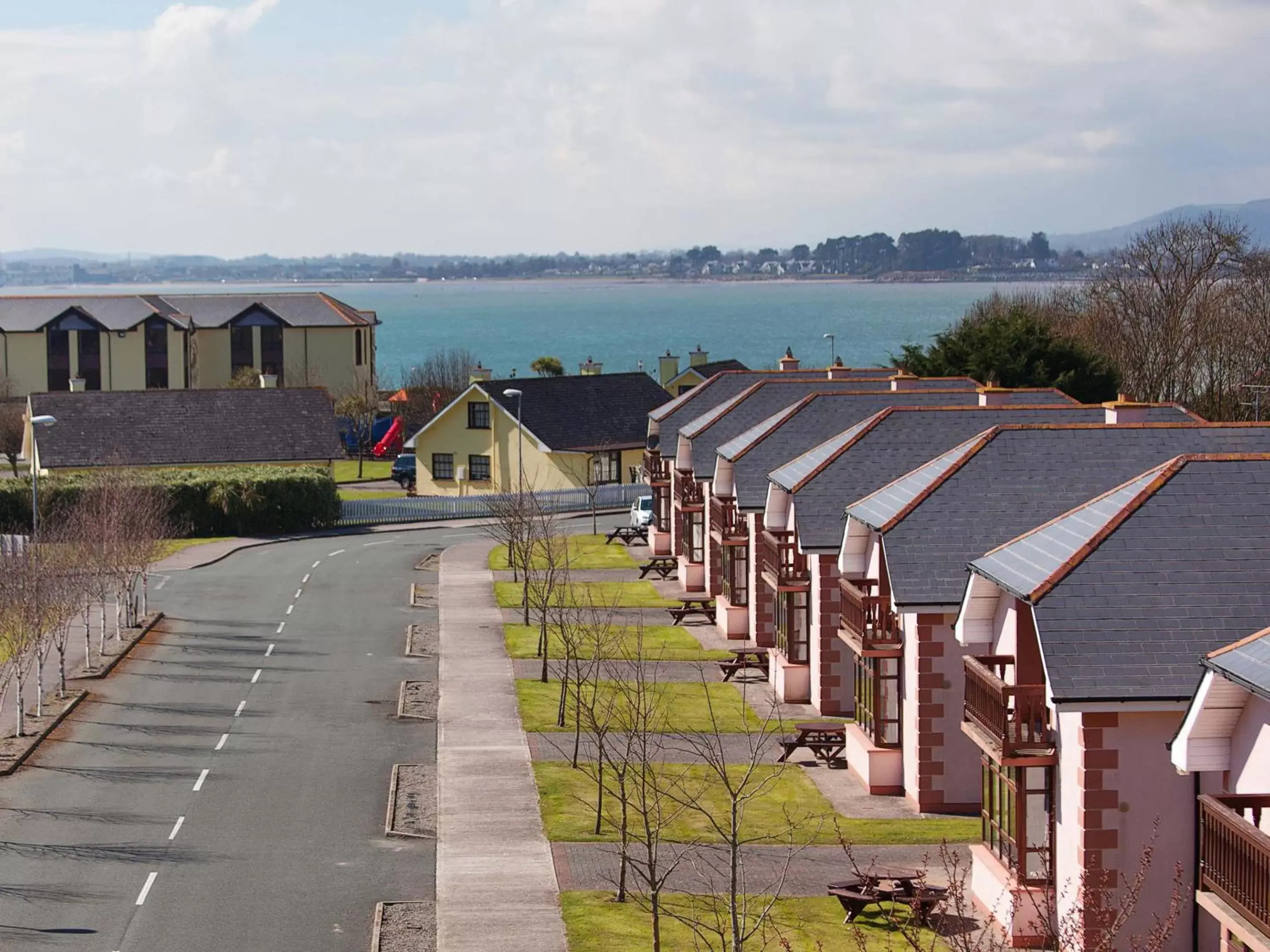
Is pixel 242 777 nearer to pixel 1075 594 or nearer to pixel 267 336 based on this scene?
pixel 1075 594

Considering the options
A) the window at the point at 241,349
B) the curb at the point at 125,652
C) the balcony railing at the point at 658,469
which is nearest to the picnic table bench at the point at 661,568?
the balcony railing at the point at 658,469

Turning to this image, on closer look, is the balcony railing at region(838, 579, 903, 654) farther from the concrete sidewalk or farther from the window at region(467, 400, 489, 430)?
the window at region(467, 400, 489, 430)

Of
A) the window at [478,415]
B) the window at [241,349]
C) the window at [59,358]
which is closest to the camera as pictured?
the window at [478,415]

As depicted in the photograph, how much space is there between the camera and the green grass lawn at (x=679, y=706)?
37406mm

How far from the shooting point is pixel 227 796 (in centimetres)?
3275

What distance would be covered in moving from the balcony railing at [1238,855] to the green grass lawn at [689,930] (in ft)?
16.9

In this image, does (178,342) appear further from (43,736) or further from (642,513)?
(43,736)

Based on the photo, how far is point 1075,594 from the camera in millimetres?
23219

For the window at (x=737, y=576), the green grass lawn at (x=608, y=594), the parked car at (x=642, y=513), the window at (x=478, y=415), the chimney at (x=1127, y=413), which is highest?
the chimney at (x=1127, y=413)

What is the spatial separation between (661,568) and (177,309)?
79.5m

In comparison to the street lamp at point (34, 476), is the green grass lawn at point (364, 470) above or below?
below

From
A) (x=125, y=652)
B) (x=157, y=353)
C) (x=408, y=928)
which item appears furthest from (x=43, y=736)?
(x=157, y=353)

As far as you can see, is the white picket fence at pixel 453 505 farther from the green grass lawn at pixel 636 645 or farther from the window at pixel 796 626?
the window at pixel 796 626

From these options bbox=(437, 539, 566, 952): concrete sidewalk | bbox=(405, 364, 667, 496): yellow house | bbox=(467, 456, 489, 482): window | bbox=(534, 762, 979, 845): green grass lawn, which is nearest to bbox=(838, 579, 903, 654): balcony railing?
bbox=(534, 762, 979, 845): green grass lawn
